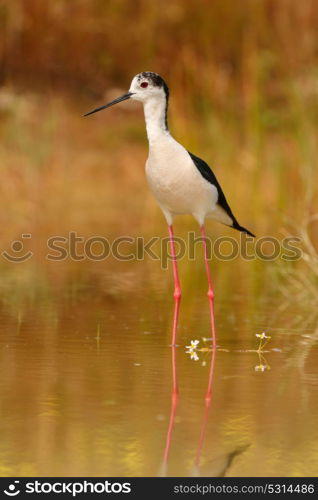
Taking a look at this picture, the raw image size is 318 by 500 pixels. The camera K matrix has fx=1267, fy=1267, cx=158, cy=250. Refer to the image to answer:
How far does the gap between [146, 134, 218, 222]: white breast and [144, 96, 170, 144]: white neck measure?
43 millimetres

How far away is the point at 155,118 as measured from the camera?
231 inches

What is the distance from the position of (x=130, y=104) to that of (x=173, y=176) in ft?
24.4

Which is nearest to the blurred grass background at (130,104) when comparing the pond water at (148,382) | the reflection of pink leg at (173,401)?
the pond water at (148,382)

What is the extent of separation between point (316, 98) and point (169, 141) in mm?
4606

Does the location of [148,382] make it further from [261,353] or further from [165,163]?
[165,163]

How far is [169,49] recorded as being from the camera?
43.3 feet

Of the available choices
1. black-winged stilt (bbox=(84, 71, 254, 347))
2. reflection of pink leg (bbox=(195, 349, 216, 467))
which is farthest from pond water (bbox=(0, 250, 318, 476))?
black-winged stilt (bbox=(84, 71, 254, 347))

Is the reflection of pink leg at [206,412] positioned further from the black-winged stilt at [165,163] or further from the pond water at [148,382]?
the black-winged stilt at [165,163]

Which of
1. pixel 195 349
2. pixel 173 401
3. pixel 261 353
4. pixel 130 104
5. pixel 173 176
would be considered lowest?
pixel 173 401

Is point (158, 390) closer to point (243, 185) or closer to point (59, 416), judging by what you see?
point (59, 416)

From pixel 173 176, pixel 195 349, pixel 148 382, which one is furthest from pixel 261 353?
pixel 173 176

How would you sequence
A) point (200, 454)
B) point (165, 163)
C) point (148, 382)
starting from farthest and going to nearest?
point (165, 163) < point (148, 382) < point (200, 454)

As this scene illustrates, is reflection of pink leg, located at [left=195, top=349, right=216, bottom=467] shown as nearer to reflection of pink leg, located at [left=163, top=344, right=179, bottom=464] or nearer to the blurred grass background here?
reflection of pink leg, located at [left=163, top=344, right=179, bottom=464]

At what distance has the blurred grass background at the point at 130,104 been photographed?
1025 centimetres
